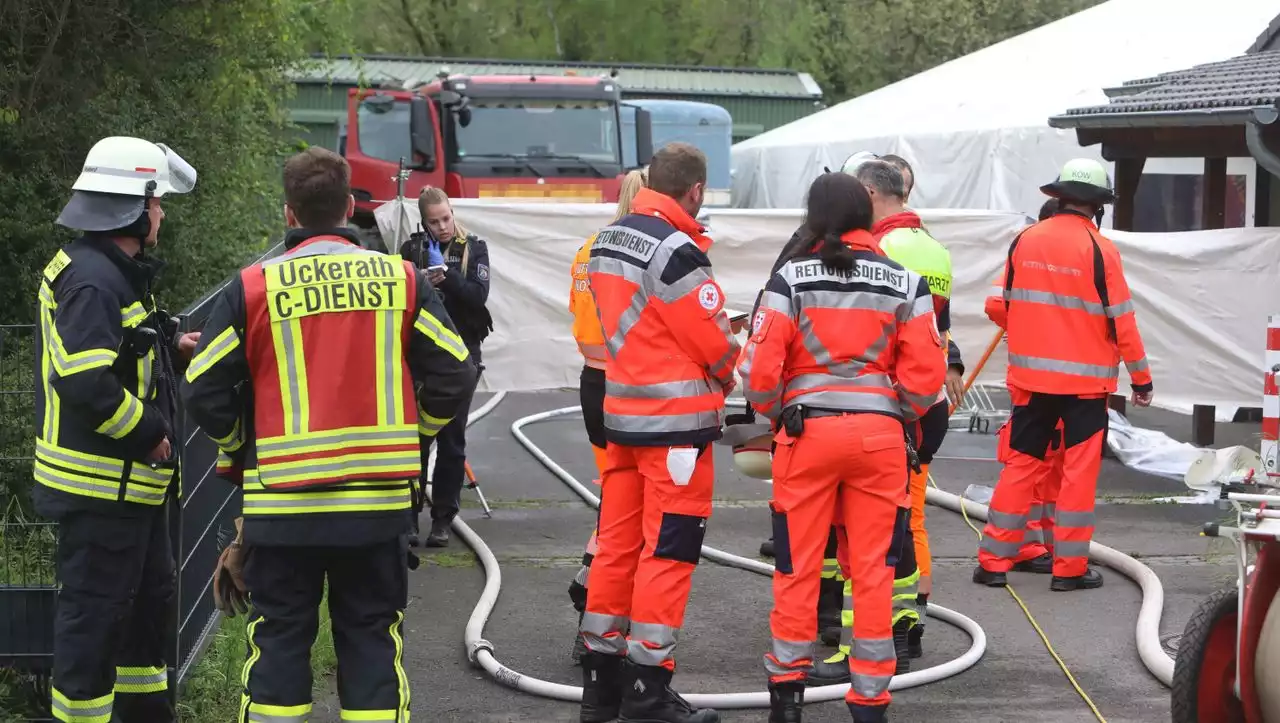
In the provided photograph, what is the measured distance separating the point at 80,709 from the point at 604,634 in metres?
1.80

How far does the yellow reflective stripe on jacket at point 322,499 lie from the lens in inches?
163

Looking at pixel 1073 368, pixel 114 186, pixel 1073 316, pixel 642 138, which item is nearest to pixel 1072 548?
pixel 1073 368

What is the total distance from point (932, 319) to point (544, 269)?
7.41 metres

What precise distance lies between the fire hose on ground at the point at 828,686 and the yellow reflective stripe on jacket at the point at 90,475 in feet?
5.74

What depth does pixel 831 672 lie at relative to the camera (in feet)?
19.8

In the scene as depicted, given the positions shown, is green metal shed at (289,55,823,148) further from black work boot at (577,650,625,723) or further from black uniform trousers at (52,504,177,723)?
black uniform trousers at (52,504,177,723)

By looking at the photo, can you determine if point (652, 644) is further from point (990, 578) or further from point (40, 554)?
point (990, 578)

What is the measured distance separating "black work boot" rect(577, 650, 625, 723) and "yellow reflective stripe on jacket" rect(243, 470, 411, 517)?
1.58 meters

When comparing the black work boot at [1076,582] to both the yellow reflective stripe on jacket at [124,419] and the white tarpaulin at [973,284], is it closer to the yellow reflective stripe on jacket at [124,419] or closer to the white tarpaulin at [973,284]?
the white tarpaulin at [973,284]

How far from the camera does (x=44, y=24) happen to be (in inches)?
362

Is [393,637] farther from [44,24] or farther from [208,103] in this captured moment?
[208,103]

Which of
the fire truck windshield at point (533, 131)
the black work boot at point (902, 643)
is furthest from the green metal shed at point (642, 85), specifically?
the black work boot at point (902, 643)

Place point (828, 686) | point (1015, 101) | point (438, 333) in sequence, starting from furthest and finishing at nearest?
point (1015, 101) → point (828, 686) → point (438, 333)

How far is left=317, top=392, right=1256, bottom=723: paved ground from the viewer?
228 inches
